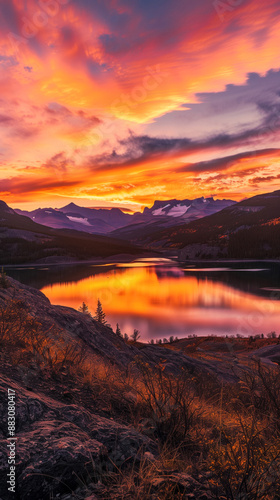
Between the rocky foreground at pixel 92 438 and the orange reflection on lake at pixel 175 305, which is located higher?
the rocky foreground at pixel 92 438

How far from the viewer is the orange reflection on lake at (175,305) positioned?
45.1 m

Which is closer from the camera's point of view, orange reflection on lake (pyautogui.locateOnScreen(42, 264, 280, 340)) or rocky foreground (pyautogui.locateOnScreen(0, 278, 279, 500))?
rocky foreground (pyautogui.locateOnScreen(0, 278, 279, 500))

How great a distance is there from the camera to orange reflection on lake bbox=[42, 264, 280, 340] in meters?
45.1

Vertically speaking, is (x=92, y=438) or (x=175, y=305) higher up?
(x=92, y=438)

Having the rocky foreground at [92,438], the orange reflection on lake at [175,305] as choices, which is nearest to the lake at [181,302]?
the orange reflection on lake at [175,305]

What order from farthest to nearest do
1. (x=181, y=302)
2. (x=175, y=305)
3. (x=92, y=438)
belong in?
(x=181, y=302), (x=175, y=305), (x=92, y=438)

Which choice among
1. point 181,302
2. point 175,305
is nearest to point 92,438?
point 175,305

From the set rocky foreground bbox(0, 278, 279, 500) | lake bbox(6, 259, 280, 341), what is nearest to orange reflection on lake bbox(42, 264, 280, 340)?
lake bbox(6, 259, 280, 341)

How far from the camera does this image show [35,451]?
8.98ft

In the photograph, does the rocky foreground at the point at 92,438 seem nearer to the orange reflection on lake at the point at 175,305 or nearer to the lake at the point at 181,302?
the lake at the point at 181,302

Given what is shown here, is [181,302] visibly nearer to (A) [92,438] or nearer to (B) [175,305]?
(B) [175,305]

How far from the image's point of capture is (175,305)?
63.8 m

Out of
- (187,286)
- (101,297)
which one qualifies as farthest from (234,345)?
(187,286)

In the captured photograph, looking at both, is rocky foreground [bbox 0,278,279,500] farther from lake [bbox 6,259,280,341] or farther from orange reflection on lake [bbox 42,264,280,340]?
orange reflection on lake [bbox 42,264,280,340]
